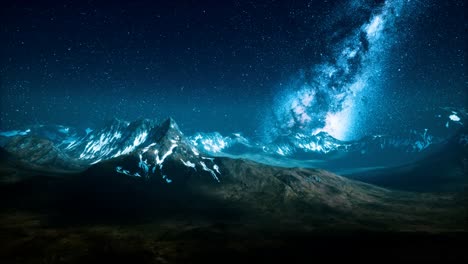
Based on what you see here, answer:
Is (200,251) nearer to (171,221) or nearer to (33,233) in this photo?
(171,221)

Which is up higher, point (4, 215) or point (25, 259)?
point (4, 215)

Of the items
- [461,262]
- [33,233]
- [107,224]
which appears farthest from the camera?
[107,224]

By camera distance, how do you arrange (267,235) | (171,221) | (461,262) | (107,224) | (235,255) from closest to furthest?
(461,262) < (235,255) < (267,235) < (107,224) < (171,221)

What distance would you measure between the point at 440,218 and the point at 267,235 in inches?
5573

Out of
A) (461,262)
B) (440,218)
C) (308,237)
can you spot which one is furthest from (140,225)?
(440,218)

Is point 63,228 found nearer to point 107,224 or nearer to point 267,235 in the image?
point 107,224

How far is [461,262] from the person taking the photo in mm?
95625

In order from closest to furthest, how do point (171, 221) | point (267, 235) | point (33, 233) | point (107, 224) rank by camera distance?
point (33, 233) → point (267, 235) → point (107, 224) → point (171, 221)

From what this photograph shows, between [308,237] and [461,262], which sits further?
[308,237]

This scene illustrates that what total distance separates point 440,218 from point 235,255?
172m

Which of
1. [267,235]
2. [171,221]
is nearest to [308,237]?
[267,235]

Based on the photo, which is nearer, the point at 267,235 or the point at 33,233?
the point at 33,233

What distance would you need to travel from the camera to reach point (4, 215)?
16838 centimetres

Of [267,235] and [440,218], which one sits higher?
[440,218]
